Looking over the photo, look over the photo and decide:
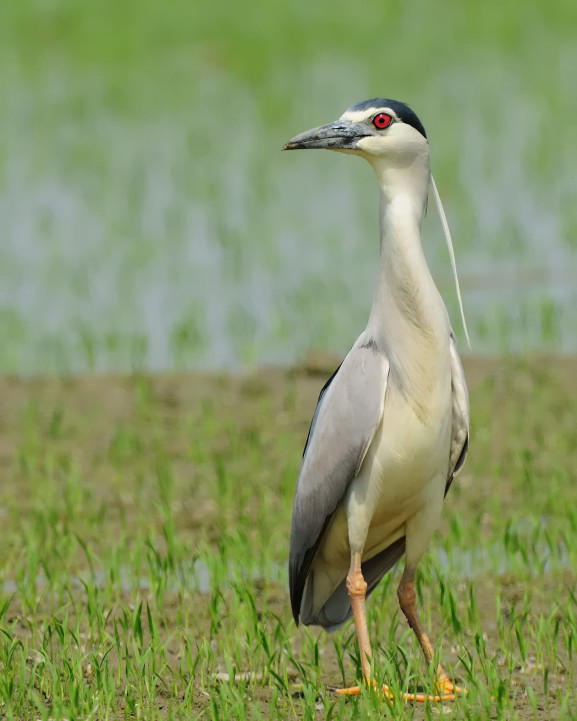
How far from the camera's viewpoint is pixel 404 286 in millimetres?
5121

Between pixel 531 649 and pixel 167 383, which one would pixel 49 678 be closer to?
pixel 531 649

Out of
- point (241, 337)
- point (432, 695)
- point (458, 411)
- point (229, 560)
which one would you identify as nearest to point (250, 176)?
point (241, 337)

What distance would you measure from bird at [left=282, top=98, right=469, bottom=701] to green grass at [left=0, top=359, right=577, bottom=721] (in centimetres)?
39

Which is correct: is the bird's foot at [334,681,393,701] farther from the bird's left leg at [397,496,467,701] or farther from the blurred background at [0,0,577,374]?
the blurred background at [0,0,577,374]

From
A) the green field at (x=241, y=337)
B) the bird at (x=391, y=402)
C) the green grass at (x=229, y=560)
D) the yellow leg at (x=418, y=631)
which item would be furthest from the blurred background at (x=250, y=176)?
the bird at (x=391, y=402)

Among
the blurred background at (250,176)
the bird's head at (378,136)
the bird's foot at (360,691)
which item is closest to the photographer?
the bird's foot at (360,691)

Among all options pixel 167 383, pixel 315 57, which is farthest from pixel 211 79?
pixel 167 383

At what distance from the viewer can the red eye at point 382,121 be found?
17.0ft

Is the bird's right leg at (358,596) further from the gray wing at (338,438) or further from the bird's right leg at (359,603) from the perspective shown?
the gray wing at (338,438)

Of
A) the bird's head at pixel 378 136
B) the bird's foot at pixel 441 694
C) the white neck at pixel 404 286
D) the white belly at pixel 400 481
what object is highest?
the bird's head at pixel 378 136

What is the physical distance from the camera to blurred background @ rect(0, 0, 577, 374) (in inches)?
425

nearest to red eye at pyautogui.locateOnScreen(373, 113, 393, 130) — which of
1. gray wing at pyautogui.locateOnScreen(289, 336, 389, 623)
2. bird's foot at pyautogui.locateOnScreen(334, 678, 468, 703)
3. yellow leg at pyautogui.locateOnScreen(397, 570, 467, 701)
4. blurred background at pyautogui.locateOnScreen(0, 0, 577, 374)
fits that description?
gray wing at pyautogui.locateOnScreen(289, 336, 389, 623)

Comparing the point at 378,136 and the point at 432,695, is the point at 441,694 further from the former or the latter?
the point at 378,136

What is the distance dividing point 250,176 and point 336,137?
9.71 metres
